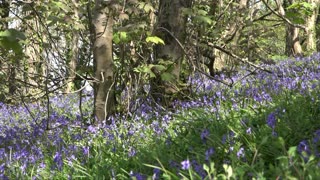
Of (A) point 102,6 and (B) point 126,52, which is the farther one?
(B) point 126,52

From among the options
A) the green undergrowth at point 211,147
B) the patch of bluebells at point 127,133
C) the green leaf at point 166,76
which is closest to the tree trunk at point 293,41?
the patch of bluebells at point 127,133

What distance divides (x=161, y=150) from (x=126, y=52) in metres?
2.37

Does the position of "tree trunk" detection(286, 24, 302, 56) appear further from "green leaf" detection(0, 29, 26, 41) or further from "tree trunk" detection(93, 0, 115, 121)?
"green leaf" detection(0, 29, 26, 41)

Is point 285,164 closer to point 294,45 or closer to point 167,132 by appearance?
point 167,132

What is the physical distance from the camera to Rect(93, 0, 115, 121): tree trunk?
15.3 ft

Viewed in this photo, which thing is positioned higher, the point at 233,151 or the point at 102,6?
the point at 102,6

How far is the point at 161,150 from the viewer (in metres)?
2.91

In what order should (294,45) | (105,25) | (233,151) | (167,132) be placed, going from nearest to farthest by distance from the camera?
1. (233,151)
2. (167,132)
3. (105,25)
4. (294,45)

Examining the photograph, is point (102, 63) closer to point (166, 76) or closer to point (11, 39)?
point (166, 76)

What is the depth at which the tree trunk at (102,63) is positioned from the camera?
4.65 m

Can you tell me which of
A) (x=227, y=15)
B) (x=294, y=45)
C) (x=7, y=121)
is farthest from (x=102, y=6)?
(x=294, y=45)

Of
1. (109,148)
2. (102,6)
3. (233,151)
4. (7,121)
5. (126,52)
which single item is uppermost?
(102,6)

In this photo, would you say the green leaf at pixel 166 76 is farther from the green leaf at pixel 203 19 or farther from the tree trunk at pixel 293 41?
the tree trunk at pixel 293 41

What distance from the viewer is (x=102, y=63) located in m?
4.71
